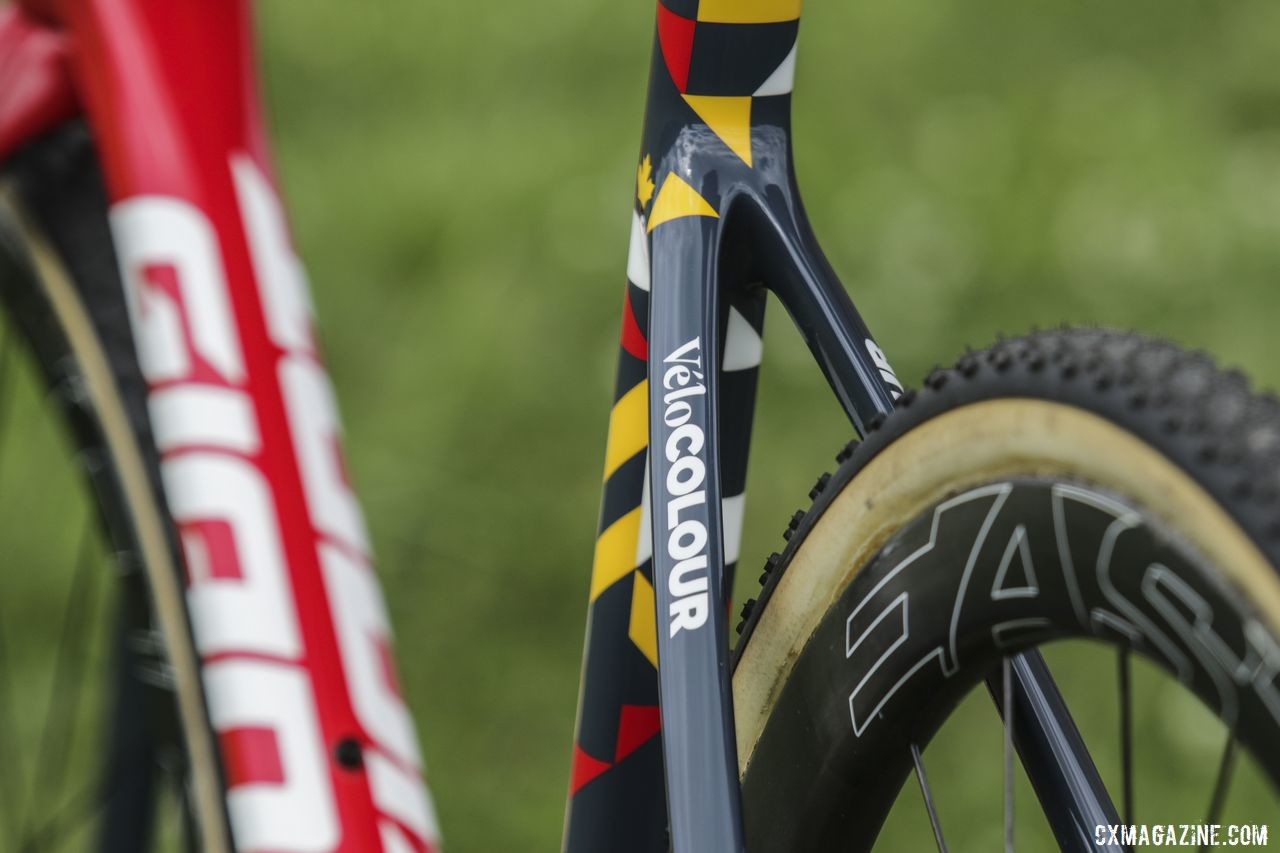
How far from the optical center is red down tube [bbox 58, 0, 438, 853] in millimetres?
814

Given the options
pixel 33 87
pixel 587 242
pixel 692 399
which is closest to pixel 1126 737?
pixel 692 399

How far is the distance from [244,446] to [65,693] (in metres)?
1.00

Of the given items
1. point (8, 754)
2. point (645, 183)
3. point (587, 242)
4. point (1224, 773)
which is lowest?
point (1224, 773)

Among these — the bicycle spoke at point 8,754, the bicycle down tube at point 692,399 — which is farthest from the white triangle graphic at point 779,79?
the bicycle spoke at point 8,754

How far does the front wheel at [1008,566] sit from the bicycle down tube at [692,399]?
43mm

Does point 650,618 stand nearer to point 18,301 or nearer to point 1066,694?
point 18,301

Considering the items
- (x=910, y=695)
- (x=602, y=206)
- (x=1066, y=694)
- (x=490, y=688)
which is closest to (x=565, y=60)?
(x=602, y=206)

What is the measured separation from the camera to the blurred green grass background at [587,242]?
5.97ft

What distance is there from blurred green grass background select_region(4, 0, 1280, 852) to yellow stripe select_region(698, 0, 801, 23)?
992mm

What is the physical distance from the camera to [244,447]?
0.85m

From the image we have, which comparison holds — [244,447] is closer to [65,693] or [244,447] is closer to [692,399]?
[692,399]

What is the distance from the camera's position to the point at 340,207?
2436 millimetres

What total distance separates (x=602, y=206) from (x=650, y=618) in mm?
1572

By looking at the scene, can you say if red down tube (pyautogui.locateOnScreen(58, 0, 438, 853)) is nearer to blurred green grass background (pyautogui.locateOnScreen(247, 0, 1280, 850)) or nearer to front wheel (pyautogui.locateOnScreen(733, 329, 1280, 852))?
front wheel (pyautogui.locateOnScreen(733, 329, 1280, 852))
